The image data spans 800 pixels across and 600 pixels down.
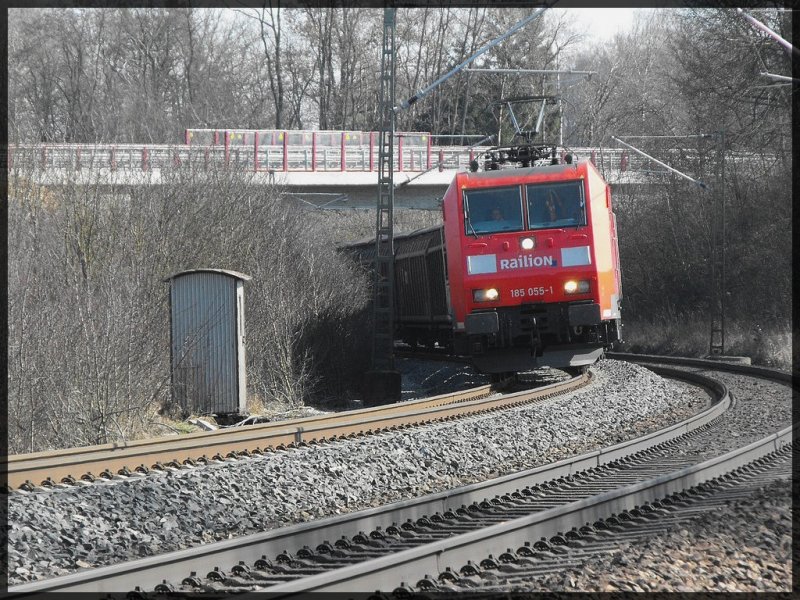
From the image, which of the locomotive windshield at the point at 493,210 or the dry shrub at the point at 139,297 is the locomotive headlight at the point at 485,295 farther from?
the dry shrub at the point at 139,297

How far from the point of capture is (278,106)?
57.3 m

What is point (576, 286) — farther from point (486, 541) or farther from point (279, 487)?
point (486, 541)

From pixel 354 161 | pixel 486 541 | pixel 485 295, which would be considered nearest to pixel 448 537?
pixel 486 541

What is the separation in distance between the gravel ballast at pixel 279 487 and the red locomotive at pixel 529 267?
2.64 m

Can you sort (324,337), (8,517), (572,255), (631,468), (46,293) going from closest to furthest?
(8,517) < (631,468) < (46,293) < (572,255) < (324,337)

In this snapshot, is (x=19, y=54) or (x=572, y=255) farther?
(x=19, y=54)

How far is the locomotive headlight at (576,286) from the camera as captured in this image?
17.3 m

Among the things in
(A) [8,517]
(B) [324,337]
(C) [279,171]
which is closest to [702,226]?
(C) [279,171]

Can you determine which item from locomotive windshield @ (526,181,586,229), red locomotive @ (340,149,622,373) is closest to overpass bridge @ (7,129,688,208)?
red locomotive @ (340,149,622,373)

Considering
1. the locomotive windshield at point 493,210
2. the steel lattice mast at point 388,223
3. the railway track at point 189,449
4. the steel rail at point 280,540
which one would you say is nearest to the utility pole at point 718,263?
the steel lattice mast at point 388,223

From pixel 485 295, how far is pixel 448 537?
1047 cm

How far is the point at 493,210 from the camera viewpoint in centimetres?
1766

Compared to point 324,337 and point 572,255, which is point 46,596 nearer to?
point 572,255

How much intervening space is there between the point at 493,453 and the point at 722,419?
4.53m
